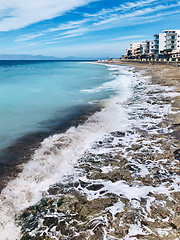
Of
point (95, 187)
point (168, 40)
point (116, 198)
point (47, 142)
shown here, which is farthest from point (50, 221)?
point (168, 40)

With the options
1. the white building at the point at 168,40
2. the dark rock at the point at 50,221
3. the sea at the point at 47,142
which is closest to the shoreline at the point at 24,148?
the sea at the point at 47,142

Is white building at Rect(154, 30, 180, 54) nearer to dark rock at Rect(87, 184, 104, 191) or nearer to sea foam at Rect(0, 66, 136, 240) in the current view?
sea foam at Rect(0, 66, 136, 240)

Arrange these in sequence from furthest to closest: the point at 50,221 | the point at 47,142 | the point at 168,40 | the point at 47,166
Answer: the point at 168,40
the point at 47,142
the point at 47,166
the point at 50,221

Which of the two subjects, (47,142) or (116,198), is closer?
(116,198)

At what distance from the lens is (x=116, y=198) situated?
5.16 m

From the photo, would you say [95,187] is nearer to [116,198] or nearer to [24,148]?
[116,198]

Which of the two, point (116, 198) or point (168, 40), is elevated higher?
point (168, 40)

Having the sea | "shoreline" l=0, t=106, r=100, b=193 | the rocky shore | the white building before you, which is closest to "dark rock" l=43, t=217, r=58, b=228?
the rocky shore

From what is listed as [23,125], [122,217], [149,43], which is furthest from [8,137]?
[149,43]

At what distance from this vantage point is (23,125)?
11.5 m

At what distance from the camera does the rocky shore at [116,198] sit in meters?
4.14

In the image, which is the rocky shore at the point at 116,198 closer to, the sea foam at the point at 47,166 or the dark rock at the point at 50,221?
the dark rock at the point at 50,221

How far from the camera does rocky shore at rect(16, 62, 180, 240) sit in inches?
163

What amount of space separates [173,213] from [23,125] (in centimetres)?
953
